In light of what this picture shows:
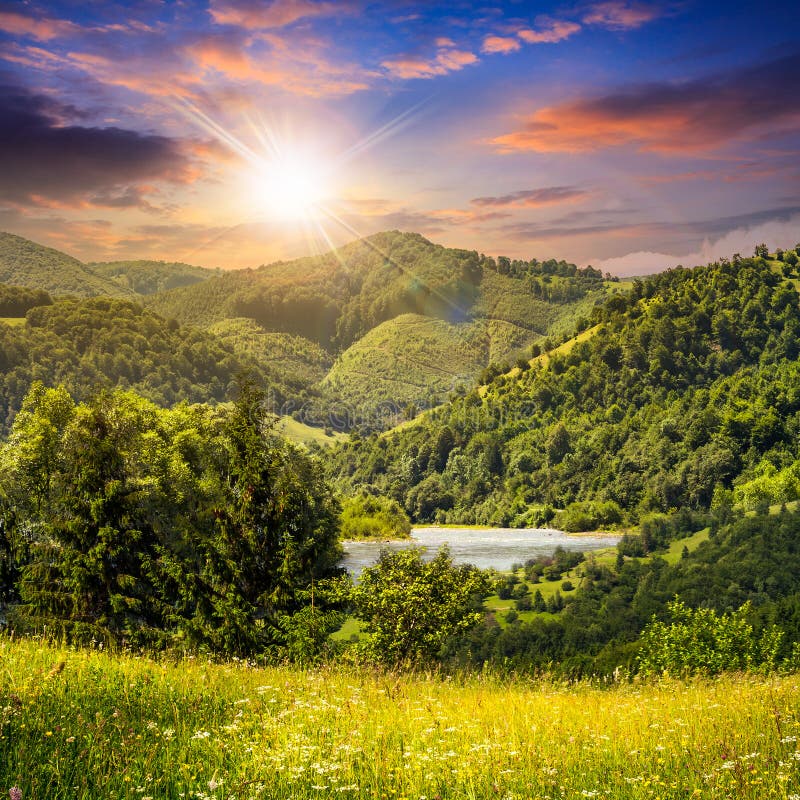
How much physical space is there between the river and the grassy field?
10831cm

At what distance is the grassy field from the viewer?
16.5 ft

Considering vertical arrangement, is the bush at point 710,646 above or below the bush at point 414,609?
below

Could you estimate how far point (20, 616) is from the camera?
2455 centimetres

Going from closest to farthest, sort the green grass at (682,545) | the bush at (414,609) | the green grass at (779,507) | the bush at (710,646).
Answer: the bush at (414,609)
the bush at (710,646)
the green grass at (682,545)
the green grass at (779,507)

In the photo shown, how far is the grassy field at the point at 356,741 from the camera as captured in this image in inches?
199

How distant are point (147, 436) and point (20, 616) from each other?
24.0 feet

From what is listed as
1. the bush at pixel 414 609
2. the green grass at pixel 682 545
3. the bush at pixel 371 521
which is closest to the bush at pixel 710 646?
the bush at pixel 414 609

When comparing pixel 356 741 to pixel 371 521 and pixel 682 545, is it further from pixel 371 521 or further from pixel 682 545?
pixel 371 521

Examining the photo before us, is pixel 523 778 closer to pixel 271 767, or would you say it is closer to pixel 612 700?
pixel 271 767

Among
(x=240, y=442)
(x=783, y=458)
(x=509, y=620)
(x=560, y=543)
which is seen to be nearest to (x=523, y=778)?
(x=240, y=442)

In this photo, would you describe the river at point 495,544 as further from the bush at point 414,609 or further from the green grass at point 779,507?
the bush at point 414,609

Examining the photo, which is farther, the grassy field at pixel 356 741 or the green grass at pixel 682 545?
the green grass at pixel 682 545

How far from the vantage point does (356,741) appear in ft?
19.5

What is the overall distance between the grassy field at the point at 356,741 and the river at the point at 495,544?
4264 inches
